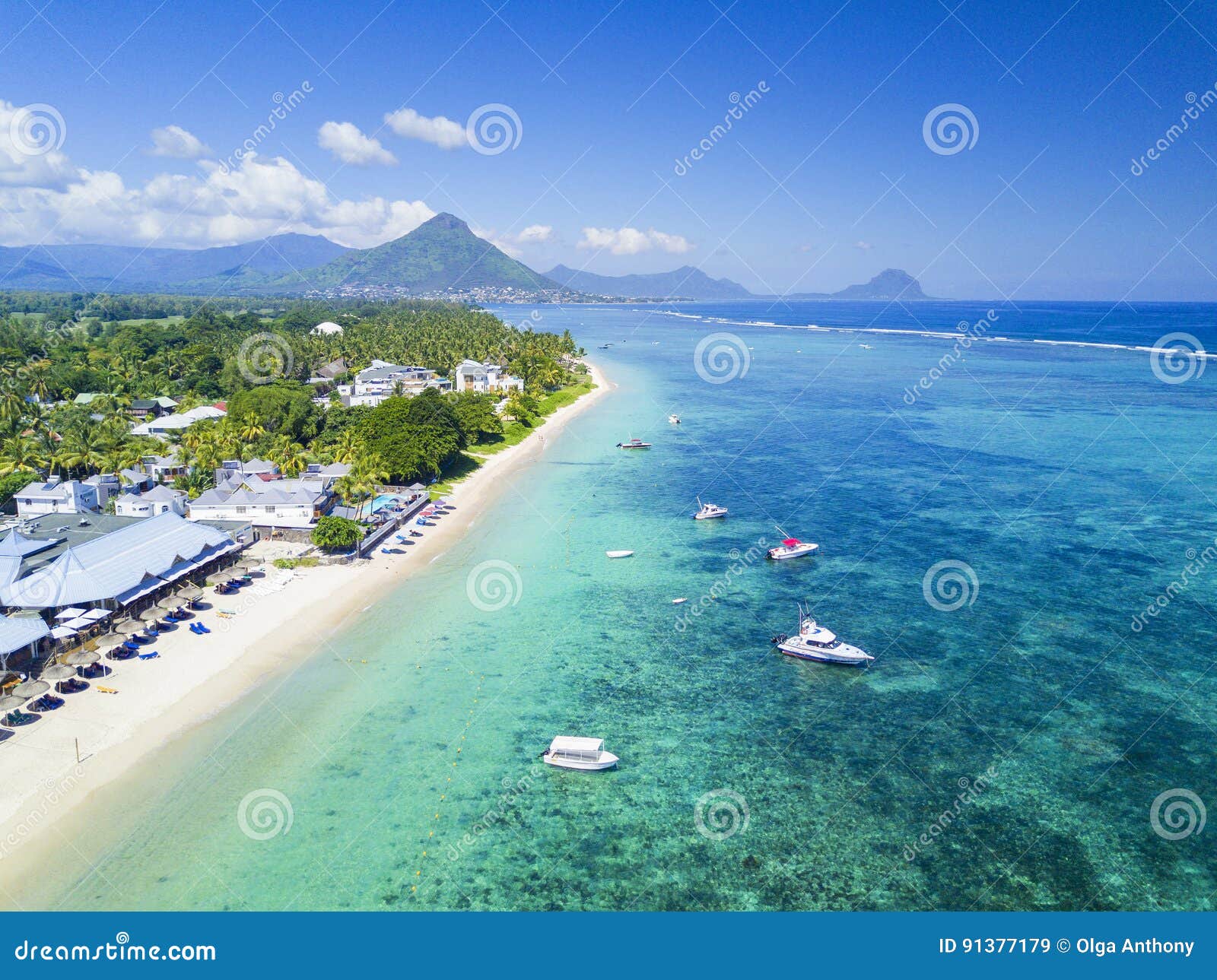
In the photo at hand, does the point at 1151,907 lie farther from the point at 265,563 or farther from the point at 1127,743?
the point at 265,563

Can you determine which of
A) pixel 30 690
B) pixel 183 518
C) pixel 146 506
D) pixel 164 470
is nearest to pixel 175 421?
pixel 164 470

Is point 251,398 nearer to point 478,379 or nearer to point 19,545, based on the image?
point 478,379

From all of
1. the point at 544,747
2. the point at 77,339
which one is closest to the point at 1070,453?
the point at 544,747

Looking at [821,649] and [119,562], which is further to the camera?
[119,562]

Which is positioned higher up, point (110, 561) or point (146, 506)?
point (146, 506)

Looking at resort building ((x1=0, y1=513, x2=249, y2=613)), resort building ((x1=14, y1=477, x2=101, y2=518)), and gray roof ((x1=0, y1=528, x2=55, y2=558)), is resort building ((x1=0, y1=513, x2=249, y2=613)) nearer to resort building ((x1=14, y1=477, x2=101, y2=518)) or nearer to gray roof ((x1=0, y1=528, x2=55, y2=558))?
gray roof ((x1=0, y1=528, x2=55, y2=558))

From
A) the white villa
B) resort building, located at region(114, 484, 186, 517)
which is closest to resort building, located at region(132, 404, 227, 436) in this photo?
resort building, located at region(114, 484, 186, 517)

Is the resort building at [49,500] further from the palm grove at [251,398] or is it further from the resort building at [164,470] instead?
the resort building at [164,470]
